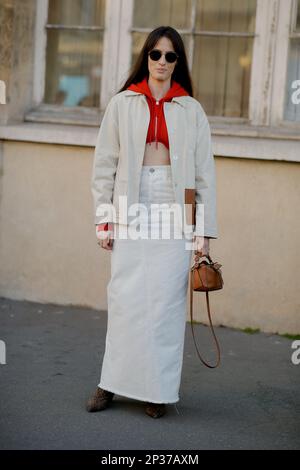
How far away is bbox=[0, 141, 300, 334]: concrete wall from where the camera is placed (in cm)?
712

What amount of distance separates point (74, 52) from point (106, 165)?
311 centimetres

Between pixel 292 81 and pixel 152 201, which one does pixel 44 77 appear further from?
pixel 152 201

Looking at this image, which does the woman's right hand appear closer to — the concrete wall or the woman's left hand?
the woman's left hand

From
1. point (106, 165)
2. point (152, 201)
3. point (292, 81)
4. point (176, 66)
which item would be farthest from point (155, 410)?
point (292, 81)

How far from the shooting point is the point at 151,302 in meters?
5.09

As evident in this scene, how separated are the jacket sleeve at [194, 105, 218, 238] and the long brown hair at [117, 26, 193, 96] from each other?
27cm

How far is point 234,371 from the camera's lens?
20.5ft

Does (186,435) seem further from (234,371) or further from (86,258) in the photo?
(86,258)

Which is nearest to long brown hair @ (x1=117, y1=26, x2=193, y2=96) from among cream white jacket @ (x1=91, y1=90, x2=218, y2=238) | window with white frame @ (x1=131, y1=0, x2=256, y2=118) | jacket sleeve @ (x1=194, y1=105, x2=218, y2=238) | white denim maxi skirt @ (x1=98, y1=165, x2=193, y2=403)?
cream white jacket @ (x1=91, y1=90, x2=218, y2=238)

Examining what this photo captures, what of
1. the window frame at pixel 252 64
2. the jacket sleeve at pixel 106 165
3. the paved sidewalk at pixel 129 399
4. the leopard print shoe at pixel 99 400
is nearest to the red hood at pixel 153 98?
the jacket sleeve at pixel 106 165

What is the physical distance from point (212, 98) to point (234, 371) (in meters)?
2.45
